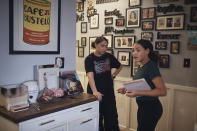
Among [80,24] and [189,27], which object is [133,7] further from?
[80,24]

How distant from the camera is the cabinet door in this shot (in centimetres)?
183

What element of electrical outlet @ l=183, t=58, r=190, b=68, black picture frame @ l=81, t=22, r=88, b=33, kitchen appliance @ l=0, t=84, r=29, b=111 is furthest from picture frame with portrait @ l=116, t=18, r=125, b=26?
kitchen appliance @ l=0, t=84, r=29, b=111

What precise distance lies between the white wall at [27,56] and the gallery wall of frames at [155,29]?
3.67ft

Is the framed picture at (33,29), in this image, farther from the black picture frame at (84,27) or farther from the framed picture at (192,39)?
the framed picture at (192,39)

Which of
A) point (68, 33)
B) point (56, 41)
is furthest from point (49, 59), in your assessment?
point (68, 33)

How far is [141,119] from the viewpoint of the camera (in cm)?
182

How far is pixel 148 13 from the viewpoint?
2887 millimetres

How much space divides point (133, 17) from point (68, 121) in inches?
78.2

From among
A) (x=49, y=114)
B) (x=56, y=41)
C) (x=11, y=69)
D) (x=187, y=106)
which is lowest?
(x=187, y=106)

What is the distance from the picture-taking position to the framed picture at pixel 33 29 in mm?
1758

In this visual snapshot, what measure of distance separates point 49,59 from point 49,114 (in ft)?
2.29

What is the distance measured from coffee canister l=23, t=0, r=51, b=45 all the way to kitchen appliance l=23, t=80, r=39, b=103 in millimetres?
410

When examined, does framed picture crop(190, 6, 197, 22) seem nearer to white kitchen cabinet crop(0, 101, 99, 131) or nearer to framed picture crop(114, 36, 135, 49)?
framed picture crop(114, 36, 135, 49)

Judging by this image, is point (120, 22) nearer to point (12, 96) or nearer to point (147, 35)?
point (147, 35)
